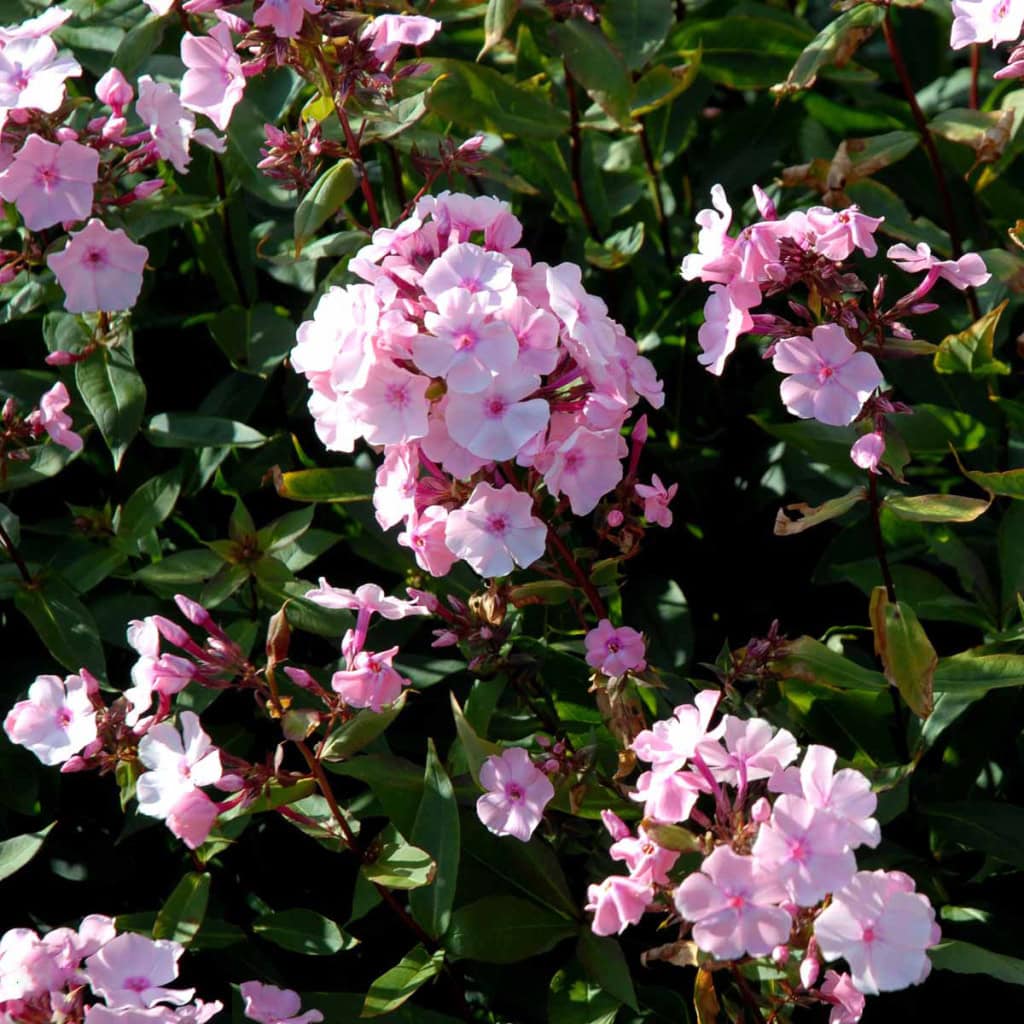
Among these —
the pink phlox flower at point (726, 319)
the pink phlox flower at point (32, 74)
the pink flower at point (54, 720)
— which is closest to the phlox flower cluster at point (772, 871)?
the pink phlox flower at point (726, 319)

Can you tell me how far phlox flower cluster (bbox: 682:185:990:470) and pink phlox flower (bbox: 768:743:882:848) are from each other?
34 cm

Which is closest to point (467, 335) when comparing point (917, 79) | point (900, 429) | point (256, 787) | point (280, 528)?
point (256, 787)

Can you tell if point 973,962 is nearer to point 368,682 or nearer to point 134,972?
point 368,682

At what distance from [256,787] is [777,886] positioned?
57 cm

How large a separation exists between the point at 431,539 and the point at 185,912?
0.54 m

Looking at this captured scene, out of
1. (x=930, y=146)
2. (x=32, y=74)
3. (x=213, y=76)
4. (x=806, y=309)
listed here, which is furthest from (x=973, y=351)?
(x=32, y=74)

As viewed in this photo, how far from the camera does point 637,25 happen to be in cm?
221

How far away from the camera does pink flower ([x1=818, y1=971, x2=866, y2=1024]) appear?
133 cm

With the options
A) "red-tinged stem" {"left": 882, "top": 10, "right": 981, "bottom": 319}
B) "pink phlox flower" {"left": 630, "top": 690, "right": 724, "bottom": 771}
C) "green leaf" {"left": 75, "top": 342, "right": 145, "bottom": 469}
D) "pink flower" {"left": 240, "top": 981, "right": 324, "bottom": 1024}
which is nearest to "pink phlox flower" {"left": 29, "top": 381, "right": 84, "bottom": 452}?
"green leaf" {"left": 75, "top": 342, "right": 145, "bottom": 469}

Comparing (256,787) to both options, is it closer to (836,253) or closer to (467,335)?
(467,335)

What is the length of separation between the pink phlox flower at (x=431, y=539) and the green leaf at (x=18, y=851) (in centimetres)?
58

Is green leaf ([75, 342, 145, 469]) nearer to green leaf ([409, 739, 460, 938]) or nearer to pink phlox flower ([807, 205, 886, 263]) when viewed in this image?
green leaf ([409, 739, 460, 938])

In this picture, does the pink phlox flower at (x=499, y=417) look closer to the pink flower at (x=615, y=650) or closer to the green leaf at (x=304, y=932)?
the pink flower at (x=615, y=650)

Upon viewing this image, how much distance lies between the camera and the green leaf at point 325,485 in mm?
1778
